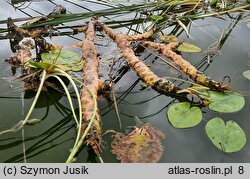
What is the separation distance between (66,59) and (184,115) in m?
0.59

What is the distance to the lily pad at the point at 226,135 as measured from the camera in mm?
1062

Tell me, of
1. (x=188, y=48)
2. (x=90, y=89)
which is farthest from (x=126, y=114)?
(x=188, y=48)

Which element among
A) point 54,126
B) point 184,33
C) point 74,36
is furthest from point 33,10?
point 54,126

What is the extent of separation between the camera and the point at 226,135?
1.09 metres

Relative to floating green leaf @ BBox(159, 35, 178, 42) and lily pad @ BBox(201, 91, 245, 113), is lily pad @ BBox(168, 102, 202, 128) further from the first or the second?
floating green leaf @ BBox(159, 35, 178, 42)

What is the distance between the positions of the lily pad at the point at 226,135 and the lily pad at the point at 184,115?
5cm

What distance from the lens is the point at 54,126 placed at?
1168 millimetres

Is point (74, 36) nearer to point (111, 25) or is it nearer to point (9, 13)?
point (111, 25)

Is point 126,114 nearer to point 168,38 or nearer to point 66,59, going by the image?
point 66,59

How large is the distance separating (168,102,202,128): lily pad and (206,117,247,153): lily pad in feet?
0.18

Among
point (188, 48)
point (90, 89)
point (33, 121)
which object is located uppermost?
point (188, 48)

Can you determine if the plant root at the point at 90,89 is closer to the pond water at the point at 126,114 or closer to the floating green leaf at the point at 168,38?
the pond water at the point at 126,114

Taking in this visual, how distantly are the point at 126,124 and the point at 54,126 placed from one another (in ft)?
0.85

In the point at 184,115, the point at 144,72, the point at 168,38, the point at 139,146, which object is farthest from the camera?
the point at 168,38
